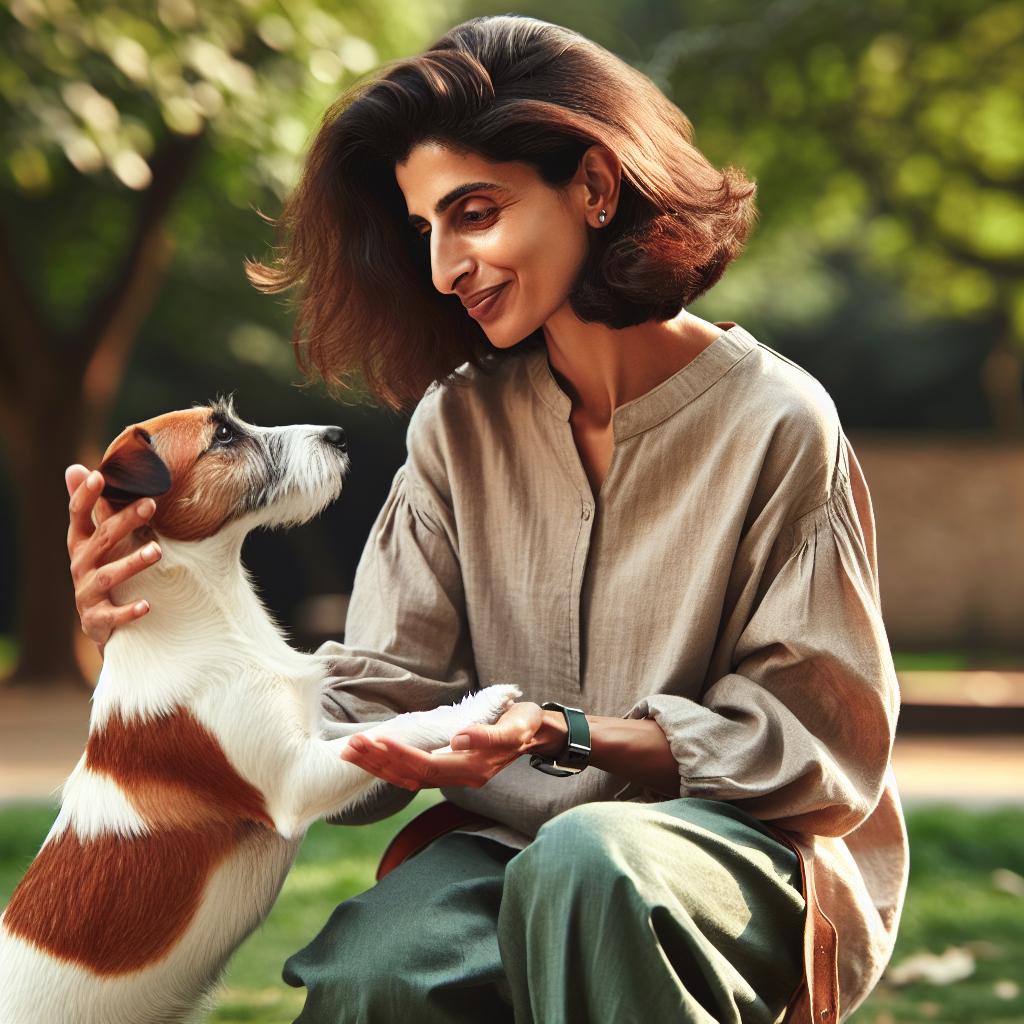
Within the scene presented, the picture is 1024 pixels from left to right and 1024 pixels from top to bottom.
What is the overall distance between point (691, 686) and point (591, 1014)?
704 millimetres

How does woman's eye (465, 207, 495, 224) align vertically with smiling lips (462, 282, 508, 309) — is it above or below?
above

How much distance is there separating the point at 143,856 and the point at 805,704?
3.91ft

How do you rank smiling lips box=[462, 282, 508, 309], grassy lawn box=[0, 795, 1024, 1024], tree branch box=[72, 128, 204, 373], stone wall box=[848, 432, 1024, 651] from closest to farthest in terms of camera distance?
smiling lips box=[462, 282, 508, 309] → grassy lawn box=[0, 795, 1024, 1024] → tree branch box=[72, 128, 204, 373] → stone wall box=[848, 432, 1024, 651]

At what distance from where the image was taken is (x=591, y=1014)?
7.13 ft

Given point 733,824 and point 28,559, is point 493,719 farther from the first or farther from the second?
point 28,559

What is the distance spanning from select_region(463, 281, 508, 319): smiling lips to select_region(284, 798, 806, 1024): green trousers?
953mm

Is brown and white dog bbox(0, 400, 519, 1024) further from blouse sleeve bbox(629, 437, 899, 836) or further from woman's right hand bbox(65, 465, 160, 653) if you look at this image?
blouse sleeve bbox(629, 437, 899, 836)

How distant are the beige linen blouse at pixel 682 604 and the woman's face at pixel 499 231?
24 cm

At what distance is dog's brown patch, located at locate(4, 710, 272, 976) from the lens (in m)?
2.57

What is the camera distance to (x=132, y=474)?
2.72 m

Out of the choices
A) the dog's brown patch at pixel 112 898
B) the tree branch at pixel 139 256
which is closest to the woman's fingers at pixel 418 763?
the dog's brown patch at pixel 112 898

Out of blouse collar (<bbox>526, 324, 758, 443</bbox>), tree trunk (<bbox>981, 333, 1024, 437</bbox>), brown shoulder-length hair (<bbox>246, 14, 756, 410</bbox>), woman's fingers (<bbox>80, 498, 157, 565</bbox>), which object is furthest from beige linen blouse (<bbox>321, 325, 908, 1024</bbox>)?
tree trunk (<bbox>981, 333, 1024, 437</bbox>)

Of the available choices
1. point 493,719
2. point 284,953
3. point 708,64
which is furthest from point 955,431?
point 493,719

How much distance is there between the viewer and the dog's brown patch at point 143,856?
8.42 feet
